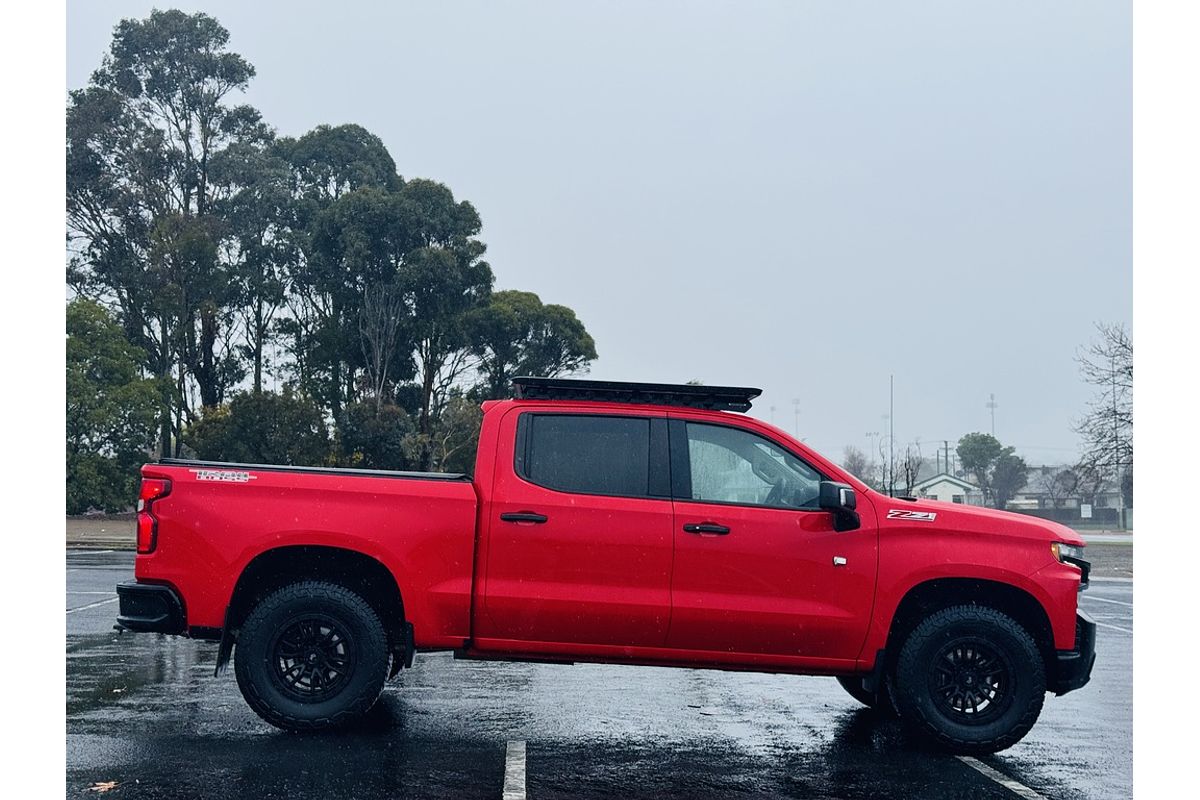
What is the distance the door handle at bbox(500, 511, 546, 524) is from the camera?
24.7ft

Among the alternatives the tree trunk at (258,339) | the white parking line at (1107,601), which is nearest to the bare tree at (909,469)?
the white parking line at (1107,601)

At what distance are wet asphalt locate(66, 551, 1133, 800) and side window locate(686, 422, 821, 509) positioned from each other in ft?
4.77

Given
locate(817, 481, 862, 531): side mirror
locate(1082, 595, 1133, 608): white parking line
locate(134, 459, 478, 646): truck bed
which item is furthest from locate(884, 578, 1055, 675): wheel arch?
locate(1082, 595, 1133, 608): white parking line

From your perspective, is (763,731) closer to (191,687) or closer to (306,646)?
(306,646)

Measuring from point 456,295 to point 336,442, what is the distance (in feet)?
29.8

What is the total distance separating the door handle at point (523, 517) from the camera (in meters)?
7.53

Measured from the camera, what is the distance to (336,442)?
47469 mm

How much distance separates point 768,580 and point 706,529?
1.55 feet

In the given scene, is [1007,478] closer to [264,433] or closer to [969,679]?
[264,433]

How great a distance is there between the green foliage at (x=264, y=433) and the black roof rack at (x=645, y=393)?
1406 inches

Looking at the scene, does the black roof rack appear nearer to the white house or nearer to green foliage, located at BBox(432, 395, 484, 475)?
green foliage, located at BBox(432, 395, 484, 475)

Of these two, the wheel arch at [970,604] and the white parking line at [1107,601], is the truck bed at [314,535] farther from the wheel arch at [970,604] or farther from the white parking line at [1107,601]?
the white parking line at [1107,601]

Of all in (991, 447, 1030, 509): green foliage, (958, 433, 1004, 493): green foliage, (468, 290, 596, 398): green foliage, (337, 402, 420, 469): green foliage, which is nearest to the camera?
(337, 402, 420, 469): green foliage

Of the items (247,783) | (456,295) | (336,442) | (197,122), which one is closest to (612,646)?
(247,783)
